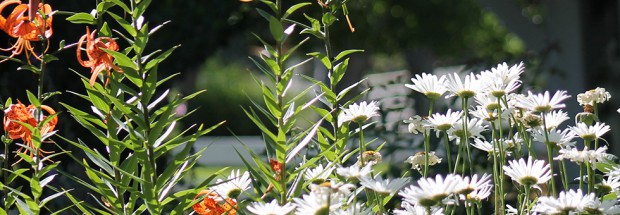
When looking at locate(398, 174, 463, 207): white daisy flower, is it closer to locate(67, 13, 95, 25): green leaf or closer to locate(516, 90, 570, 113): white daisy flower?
locate(516, 90, 570, 113): white daisy flower

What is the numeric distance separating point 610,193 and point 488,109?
8.6 inches

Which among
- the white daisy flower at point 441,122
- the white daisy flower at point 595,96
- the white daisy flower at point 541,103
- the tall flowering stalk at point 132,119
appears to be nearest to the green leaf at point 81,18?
the tall flowering stalk at point 132,119

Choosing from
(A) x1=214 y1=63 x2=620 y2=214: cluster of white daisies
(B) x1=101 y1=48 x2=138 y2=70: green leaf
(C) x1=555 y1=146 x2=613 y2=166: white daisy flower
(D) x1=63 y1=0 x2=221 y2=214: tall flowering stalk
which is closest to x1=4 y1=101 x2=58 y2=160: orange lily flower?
(D) x1=63 y1=0 x2=221 y2=214: tall flowering stalk

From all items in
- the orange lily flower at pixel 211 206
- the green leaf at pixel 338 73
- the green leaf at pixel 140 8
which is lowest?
the orange lily flower at pixel 211 206

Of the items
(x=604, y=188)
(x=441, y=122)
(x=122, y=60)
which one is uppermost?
(x=122, y=60)

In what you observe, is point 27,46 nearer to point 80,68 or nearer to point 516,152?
point 516,152

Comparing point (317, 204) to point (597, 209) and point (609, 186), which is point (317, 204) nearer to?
point (597, 209)

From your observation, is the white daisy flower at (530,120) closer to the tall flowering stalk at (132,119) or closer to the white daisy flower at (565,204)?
the white daisy flower at (565,204)

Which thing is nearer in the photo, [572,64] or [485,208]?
[485,208]

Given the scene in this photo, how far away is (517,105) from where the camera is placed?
1.48 meters

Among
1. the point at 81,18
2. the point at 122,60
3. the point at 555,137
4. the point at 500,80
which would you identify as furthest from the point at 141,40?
the point at 555,137

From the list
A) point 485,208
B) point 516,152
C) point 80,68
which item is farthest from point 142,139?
point 80,68

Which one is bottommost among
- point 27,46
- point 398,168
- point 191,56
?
point 398,168

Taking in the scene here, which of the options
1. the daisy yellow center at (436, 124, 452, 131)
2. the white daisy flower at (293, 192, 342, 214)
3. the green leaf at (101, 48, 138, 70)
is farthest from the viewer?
the daisy yellow center at (436, 124, 452, 131)
